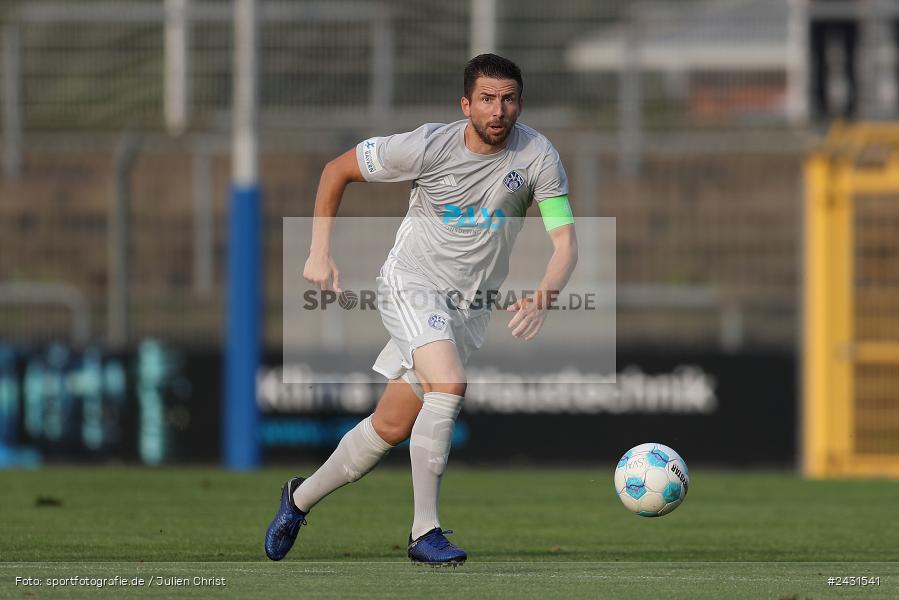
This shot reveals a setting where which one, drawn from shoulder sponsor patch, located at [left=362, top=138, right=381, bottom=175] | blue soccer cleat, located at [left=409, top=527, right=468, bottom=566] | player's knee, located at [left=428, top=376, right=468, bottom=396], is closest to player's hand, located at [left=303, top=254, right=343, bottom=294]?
shoulder sponsor patch, located at [left=362, top=138, right=381, bottom=175]

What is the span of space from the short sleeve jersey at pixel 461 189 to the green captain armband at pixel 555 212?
0.03m

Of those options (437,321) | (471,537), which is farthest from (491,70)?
(471,537)

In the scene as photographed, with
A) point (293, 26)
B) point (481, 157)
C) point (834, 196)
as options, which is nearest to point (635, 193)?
point (834, 196)

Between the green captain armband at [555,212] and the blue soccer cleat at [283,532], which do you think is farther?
the blue soccer cleat at [283,532]

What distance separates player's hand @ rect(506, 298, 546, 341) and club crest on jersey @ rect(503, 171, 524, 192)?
0.53 m

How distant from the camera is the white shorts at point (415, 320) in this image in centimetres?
693

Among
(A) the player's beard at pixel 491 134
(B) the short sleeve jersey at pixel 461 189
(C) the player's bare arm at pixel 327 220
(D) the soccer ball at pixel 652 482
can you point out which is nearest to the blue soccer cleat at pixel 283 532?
(C) the player's bare arm at pixel 327 220

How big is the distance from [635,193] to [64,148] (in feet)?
17.2

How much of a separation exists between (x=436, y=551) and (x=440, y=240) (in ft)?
4.37

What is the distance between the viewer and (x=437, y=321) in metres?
6.95

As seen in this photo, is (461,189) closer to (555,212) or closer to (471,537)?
(555,212)

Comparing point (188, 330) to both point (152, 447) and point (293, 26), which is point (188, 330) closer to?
point (152, 447)

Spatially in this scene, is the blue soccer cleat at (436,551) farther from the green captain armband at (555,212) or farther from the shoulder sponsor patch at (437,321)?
the green captain armband at (555,212)

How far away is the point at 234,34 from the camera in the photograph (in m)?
16.8
